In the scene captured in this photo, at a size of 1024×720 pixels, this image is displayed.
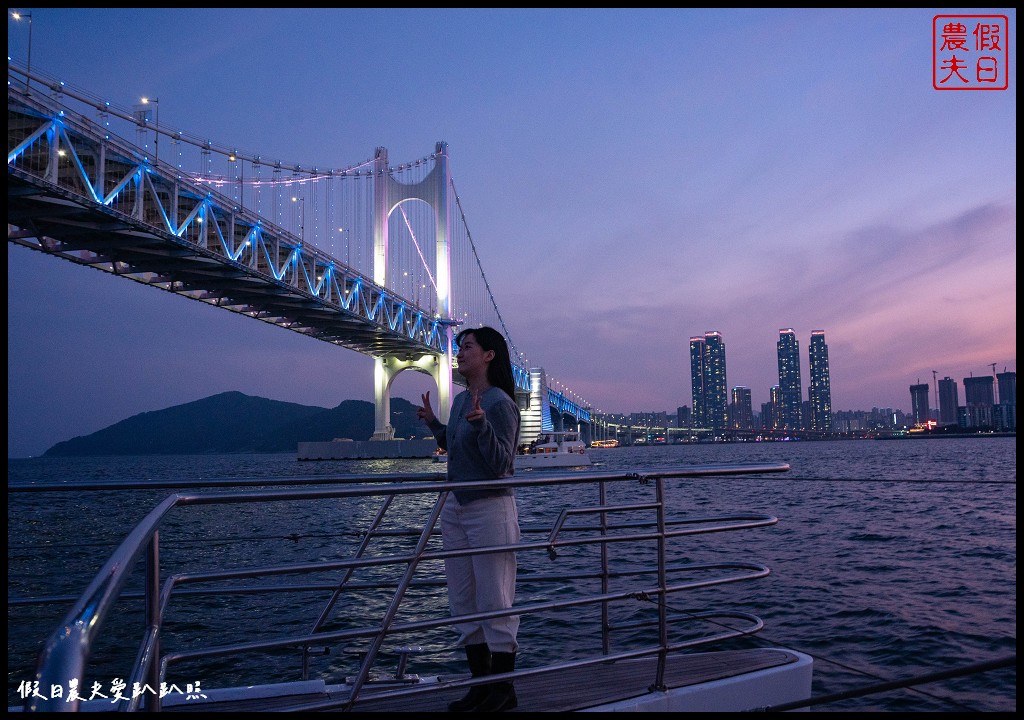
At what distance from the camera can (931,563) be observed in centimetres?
915

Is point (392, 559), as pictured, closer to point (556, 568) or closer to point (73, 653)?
point (73, 653)

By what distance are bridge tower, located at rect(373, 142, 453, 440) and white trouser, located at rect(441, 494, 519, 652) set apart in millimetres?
40900

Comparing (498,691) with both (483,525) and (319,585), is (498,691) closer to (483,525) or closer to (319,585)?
(483,525)

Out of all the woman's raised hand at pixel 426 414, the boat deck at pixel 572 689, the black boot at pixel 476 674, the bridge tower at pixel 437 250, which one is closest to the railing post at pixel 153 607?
the boat deck at pixel 572 689

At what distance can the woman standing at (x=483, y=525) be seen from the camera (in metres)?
2.27

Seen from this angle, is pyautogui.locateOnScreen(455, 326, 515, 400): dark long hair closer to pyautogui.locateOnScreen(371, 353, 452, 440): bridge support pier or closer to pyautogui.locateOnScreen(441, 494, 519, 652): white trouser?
pyautogui.locateOnScreen(441, 494, 519, 652): white trouser

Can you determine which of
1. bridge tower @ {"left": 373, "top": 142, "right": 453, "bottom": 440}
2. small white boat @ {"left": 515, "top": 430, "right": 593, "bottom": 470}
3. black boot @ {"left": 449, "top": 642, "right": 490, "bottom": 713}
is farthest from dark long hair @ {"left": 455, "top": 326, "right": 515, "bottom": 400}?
bridge tower @ {"left": 373, "top": 142, "right": 453, "bottom": 440}

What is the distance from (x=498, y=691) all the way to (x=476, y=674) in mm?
102

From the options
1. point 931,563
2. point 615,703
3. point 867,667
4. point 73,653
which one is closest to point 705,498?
point 931,563

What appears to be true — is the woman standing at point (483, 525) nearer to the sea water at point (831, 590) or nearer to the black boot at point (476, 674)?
the black boot at point (476, 674)

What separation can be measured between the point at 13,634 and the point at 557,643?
4.22 metres

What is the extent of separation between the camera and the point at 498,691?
2.30 m

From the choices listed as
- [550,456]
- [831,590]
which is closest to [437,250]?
[550,456]

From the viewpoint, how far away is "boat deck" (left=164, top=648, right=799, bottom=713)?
2.40 meters
